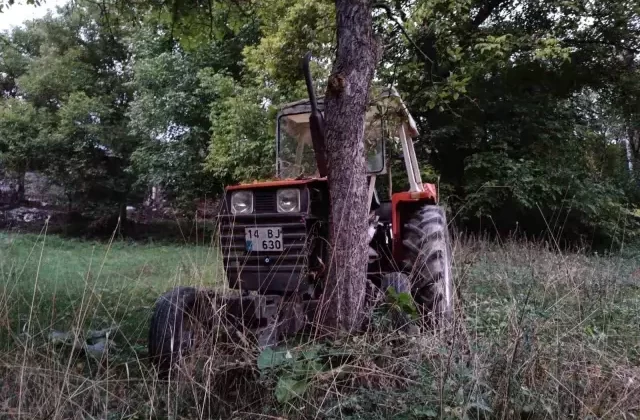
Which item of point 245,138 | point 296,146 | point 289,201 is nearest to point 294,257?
point 289,201

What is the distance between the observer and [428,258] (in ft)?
13.8

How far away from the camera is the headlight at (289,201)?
3857 mm

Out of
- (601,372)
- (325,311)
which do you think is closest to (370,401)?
(325,311)

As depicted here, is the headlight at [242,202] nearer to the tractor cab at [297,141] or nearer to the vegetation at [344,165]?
the vegetation at [344,165]

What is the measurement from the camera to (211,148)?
47.2 ft

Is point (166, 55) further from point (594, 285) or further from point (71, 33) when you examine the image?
point (594, 285)

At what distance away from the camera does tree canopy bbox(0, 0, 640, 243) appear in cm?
911

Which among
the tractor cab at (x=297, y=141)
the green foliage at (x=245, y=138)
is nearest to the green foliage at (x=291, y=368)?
the tractor cab at (x=297, y=141)

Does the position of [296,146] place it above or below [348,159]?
above

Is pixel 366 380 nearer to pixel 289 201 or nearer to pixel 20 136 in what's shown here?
pixel 289 201

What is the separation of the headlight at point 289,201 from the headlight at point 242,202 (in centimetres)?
22

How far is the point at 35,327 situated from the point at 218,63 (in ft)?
45.3

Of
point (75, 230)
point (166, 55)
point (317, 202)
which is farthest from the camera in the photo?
point (75, 230)

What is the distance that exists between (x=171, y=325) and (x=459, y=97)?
858cm
